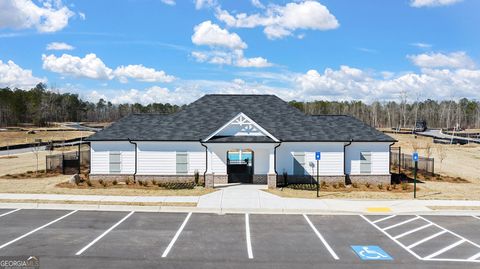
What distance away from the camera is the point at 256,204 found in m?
21.0

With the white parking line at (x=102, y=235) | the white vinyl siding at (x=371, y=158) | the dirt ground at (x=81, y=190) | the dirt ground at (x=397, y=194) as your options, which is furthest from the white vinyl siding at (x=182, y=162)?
the white vinyl siding at (x=371, y=158)

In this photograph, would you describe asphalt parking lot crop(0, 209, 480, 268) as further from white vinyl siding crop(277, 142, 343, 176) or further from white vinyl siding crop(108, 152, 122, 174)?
white vinyl siding crop(277, 142, 343, 176)

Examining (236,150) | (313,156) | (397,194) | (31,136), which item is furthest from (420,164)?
(31,136)

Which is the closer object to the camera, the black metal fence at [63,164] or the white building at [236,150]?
the white building at [236,150]

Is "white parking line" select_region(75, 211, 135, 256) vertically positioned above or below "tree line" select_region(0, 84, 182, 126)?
below

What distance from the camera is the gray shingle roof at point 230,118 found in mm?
28797

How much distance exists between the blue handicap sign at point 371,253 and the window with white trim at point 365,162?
15.2m

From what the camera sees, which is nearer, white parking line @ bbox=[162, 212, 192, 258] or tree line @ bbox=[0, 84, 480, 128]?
white parking line @ bbox=[162, 212, 192, 258]

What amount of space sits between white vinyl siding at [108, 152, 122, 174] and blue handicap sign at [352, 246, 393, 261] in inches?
758

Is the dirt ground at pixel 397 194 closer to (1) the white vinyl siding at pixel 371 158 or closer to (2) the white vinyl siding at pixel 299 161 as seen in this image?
(1) the white vinyl siding at pixel 371 158

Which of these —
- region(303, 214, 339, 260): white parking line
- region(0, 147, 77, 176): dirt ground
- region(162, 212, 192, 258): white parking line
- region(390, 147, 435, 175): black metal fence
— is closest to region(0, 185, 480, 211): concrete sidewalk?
region(162, 212, 192, 258): white parking line

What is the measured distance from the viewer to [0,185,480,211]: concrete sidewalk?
1997cm

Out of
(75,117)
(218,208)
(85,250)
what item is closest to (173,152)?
(218,208)

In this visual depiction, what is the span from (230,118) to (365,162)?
33.7 feet
